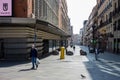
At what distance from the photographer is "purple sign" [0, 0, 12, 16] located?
29.5 meters

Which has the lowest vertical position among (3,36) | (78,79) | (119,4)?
(78,79)

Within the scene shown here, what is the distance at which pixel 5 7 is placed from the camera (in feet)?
97.9

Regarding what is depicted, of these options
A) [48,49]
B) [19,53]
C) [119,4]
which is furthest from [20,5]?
[119,4]

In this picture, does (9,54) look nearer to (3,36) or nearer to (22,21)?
(3,36)

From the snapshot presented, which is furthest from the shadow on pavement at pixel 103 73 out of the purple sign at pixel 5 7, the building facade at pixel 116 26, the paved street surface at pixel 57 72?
the building facade at pixel 116 26

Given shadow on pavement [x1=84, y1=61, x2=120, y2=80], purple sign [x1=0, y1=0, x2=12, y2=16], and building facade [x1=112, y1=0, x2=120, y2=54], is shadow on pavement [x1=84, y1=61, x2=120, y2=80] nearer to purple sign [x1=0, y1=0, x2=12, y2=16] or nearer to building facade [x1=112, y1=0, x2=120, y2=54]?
purple sign [x1=0, y1=0, x2=12, y2=16]

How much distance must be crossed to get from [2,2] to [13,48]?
447 cm

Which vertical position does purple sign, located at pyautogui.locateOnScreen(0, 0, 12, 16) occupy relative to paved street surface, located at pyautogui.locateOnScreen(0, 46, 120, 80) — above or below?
above

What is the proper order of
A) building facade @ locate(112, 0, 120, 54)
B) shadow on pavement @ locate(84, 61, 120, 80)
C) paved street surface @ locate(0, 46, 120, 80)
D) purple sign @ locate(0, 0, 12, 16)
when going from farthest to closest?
building facade @ locate(112, 0, 120, 54) → purple sign @ locate(0, 0, 12, 16) → shadow on pavement @ locate(84, 61, 120, 80) → paved street surface @ locate(0, 46, 120, 80)

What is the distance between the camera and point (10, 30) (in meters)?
29.6

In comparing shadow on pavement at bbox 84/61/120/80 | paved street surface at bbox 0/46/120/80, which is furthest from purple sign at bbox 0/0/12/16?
shadow on pavement at bbox 84/61/120/80

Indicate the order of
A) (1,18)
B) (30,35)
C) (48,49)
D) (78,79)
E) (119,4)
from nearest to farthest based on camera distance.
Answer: (78,79) → (1,18) → (30,35) → (48,49) → (119,4)

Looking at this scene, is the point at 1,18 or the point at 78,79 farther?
the point at 1,18

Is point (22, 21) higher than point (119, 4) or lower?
lower
